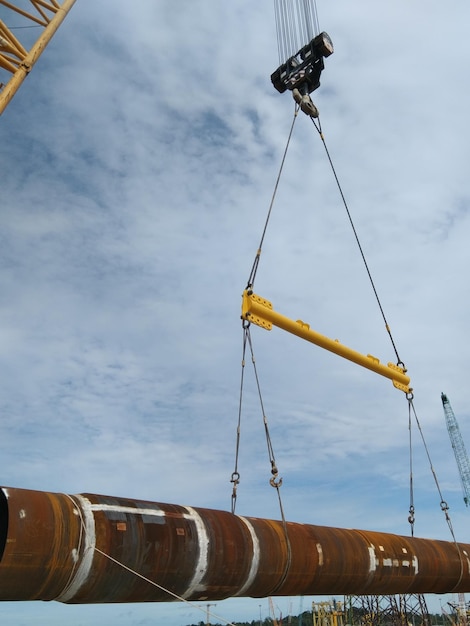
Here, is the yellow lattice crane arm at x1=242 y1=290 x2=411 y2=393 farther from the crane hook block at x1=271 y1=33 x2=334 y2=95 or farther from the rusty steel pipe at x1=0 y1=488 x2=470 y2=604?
the crane hook block at x1=271 y1=33 x2=334 y2=95

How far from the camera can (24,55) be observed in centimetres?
2312

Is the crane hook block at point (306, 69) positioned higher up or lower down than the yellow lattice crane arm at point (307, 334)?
higher up

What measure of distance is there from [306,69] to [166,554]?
18275 millimetres

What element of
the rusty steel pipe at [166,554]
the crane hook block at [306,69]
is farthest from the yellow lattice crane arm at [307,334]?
the crane hook block at [306,69]

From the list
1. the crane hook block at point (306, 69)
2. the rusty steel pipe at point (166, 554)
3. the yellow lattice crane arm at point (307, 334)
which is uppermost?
the crane hook block at point (306, 69)

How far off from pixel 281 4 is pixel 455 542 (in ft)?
73.0

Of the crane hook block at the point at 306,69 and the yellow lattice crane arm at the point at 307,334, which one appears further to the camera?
the crane hook block at the point at 306,69

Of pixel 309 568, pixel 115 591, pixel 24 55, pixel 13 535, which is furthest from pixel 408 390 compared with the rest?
pixel 24 55

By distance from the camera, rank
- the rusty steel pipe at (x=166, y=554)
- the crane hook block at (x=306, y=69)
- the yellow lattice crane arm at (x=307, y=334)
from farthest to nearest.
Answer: the crane hook block at (x=306, y=69) < the yellow lattice crane arm at (x=307, y=334) < the rusty steel pipe at (x=166, y=554)

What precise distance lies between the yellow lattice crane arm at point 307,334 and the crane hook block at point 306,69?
9.99 metres

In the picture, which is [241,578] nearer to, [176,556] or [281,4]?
[176,556]

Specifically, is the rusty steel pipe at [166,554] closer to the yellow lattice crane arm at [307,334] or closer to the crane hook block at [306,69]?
the yellow lattice crane arm at [307,334]

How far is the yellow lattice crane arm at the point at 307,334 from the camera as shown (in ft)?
44.4

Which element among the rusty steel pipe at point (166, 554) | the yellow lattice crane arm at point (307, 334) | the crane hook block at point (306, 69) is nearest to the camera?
the rusty steel pipe at point (166, 554)
